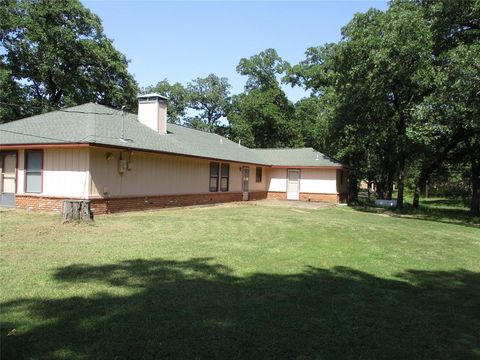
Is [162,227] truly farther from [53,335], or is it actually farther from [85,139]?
[53,335]

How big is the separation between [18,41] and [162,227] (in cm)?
2360

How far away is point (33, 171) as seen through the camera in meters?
14.6

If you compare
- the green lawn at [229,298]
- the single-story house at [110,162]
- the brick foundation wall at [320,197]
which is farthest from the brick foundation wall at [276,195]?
the green lawn at [229,298]

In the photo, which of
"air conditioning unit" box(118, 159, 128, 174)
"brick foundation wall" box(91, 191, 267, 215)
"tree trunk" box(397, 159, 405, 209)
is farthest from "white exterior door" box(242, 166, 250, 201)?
"air conditioning unit" box(118, 159, 128, 174)

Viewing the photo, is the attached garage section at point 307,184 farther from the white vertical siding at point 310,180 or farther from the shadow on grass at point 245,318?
the shadow on grass at point 245,318

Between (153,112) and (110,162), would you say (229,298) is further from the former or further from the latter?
(153,112)

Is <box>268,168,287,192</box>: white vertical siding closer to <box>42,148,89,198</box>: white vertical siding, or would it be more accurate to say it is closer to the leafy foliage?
the leafy foliage

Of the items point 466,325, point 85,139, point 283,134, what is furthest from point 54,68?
point 466,325

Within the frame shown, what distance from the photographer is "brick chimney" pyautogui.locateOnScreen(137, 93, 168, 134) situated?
1942 centimetres

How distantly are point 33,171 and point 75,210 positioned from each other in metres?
4.32

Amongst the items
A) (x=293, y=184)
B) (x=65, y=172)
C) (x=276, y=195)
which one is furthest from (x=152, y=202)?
(x=293, y=184)

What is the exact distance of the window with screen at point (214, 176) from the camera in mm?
21719

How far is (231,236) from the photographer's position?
10.2 m

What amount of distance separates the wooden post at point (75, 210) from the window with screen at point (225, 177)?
11706 mm
